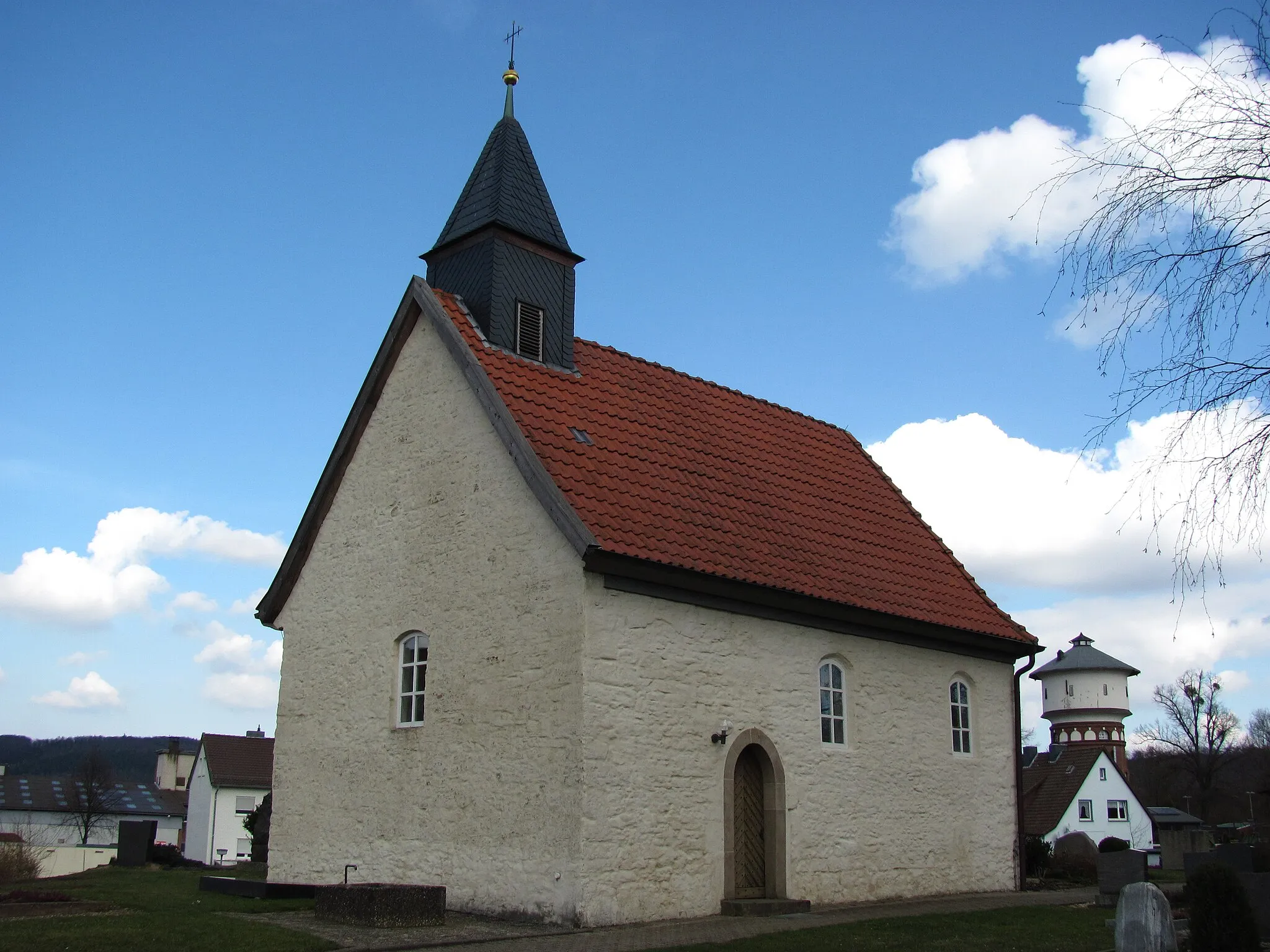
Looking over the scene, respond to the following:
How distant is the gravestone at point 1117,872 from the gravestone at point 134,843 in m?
18.4

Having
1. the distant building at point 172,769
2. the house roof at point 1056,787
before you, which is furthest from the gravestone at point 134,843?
the distant building at point 172,769

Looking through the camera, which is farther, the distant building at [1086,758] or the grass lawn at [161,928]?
the distant building at [1086,758]

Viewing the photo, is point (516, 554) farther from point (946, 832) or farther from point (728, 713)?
point (946, 832)

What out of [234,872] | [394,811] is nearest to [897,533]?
[394,811]

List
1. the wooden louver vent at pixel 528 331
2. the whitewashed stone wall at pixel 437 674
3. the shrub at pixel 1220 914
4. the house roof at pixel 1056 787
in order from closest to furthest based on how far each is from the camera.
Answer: the shrub at pixel 1220 914
the whitewashed stone wall at pixel 437 674
the wooden louver vent at pixel 528 331
the house roof at pixel 1056 787

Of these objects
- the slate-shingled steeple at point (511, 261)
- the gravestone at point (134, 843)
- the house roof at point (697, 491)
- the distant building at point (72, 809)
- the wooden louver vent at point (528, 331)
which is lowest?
the distant building at point (72, 809)

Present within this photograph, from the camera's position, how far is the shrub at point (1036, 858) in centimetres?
2045

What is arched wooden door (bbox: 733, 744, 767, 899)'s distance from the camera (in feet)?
48.3

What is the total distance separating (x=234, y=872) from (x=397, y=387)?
9.72 m

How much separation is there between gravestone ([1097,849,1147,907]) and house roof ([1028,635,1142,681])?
123 feet

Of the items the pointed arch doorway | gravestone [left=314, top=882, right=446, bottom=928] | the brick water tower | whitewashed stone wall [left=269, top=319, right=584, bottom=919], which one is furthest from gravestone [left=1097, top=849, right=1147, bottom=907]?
the brick water tower

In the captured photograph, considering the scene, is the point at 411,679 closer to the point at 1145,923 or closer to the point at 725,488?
the point at 725,488

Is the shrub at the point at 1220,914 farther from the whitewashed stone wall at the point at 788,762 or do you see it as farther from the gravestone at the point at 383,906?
the gravestone at the point at 383,906

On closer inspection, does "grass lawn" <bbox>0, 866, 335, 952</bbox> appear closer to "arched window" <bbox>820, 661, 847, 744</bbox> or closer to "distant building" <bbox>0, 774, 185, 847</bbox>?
"arched window" <bbox>820, 661, 847, 744</bbox>
